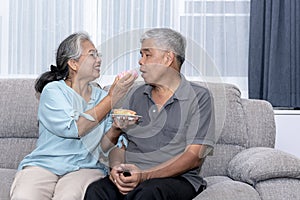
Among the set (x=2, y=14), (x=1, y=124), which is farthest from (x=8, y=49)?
(x=1, y=124)

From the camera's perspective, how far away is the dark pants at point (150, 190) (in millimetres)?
2377

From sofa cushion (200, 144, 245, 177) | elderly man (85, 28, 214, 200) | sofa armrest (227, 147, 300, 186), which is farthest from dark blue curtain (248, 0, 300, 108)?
elderly man (85, 28, 214, 200)

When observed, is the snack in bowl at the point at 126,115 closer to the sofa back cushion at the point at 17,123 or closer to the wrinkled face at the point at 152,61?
the wrinkled face at the point at 152,61

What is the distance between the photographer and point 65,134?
269 centimetres

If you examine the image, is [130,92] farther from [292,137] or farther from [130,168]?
[292,137]

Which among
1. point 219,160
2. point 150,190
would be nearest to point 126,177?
point 150,190

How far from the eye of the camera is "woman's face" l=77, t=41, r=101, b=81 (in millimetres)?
2717

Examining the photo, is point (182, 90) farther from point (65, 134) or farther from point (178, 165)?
point (65, 134)

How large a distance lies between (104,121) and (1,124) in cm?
81

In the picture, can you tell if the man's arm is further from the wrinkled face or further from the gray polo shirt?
the wrinkled face

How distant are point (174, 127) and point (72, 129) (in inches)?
17.9

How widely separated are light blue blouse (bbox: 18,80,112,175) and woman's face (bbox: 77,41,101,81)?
0.26 feet

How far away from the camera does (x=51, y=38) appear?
4109mm

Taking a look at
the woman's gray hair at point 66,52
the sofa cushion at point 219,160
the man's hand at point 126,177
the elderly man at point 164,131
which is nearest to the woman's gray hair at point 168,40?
the elderly man at point 164,131
